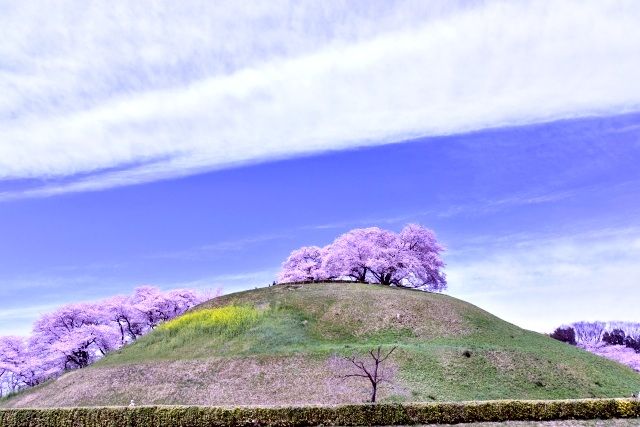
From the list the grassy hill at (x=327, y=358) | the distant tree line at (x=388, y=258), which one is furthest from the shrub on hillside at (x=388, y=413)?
the distant tree line at (x=388, y=258)

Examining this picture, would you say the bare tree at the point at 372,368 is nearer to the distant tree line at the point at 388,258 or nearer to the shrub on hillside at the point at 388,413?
the shrub on hillside at the point at 388,413

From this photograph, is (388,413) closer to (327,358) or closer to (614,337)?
(327,358)

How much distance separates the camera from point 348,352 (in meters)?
41.1

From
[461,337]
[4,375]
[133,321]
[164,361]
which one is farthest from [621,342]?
[4,375]

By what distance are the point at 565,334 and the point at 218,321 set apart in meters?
66.9

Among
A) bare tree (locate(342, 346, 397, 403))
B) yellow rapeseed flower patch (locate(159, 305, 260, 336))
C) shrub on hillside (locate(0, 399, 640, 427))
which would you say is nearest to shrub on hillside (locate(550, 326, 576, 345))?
yellow rapeseed flower patch (locate(159, 305, 260, 336))

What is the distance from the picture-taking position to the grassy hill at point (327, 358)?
125 ft

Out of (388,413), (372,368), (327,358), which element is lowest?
(388,413)

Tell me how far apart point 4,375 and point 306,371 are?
5093 centimetres

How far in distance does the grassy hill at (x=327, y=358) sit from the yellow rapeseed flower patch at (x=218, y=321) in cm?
11

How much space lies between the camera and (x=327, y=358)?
40688 mm

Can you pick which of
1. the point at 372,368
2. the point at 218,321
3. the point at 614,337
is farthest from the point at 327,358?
the point at 614,337

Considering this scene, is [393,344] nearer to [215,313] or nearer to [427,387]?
[427,387]

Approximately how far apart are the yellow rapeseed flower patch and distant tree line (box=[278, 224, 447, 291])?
13.5 meters
